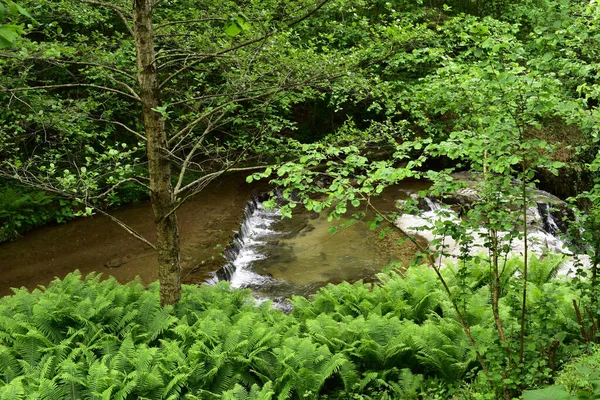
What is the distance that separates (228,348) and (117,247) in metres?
7.10

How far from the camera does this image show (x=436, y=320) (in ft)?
23.3

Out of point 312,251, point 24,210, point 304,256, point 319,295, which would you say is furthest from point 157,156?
point 24,210

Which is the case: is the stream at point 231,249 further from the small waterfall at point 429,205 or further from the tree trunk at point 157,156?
the tree trunk at point 157,156

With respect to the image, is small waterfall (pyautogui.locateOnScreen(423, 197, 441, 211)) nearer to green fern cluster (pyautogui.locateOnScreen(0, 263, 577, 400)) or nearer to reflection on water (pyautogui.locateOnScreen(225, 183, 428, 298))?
reflection on water (pyautogui.locateOnScreen(225, 183, 428, 298))

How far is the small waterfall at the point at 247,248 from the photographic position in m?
10.7

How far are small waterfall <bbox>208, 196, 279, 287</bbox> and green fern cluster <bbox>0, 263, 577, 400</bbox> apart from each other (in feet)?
10.6

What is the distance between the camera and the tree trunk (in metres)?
6.00

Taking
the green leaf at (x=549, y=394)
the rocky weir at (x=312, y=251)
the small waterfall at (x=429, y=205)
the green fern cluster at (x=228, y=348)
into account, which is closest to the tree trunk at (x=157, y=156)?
the green fern cluster at (x=228, y=348)

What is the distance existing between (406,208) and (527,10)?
13.4m

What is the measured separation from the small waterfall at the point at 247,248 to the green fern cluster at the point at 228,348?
3.22 m

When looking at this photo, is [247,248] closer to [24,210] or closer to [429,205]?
[429,205]

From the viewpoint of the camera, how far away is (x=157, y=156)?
6.26 metres

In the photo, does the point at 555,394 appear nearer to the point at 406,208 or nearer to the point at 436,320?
the point at 406,208

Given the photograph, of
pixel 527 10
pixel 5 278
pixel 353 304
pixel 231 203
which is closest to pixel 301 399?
pixel 353 304
